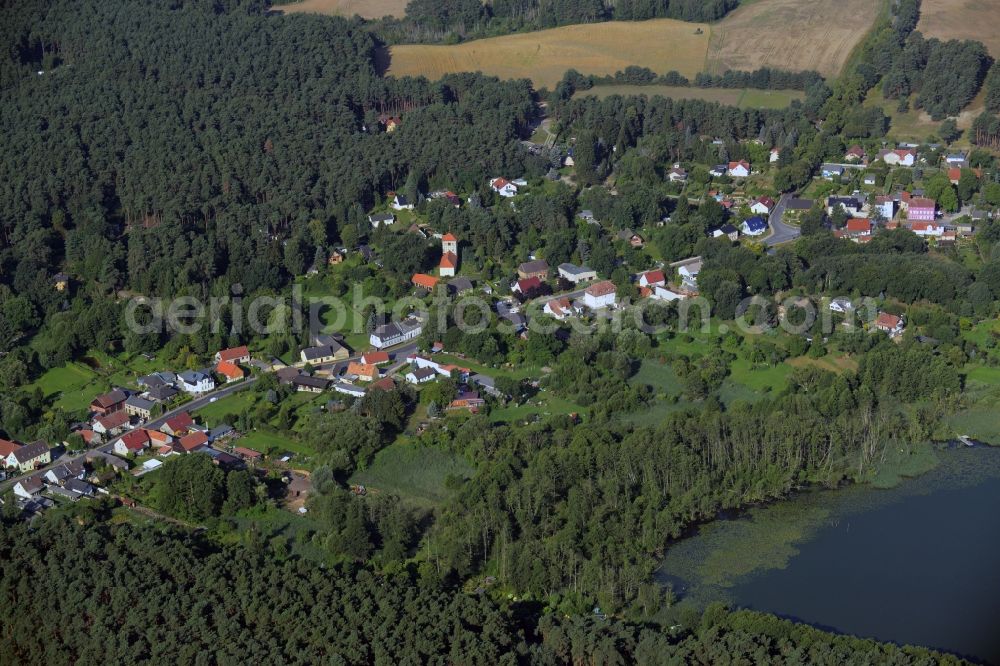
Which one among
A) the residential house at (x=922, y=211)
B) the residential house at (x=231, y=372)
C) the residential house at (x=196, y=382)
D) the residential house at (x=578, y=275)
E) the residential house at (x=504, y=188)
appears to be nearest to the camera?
the residential house at (x=196, y=382)

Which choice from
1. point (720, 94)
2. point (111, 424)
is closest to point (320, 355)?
point (111, 424)

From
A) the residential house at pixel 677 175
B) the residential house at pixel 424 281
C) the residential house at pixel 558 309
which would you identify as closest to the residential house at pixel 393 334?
the residential house at pixel 424 281

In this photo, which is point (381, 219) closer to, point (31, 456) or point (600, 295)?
point (600, 295)

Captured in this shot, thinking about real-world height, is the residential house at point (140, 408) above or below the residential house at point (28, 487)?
above

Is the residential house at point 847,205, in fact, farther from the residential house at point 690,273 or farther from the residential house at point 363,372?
the residential house at point 363,372

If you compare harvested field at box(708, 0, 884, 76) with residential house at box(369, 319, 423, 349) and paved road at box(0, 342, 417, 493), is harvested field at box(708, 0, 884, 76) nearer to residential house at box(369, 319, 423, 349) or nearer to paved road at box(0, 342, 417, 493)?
residential house at box(369, 319, 423, 349)

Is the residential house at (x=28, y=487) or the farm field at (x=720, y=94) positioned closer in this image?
the residential house at (x=28, y=487)

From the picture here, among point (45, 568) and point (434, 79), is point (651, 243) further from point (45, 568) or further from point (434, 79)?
point (45, 568)

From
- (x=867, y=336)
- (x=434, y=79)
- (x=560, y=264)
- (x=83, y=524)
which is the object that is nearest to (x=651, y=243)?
(x=560, y=264)
